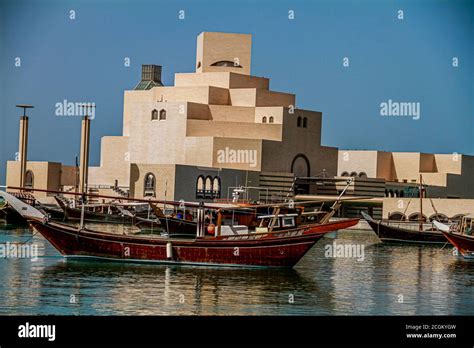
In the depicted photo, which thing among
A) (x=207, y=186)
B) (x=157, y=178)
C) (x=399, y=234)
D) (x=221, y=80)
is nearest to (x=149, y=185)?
(x=157, y=178)

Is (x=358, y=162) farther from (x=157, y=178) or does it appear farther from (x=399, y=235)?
(x=399, y=235)

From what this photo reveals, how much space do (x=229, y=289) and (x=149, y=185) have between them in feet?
85.9

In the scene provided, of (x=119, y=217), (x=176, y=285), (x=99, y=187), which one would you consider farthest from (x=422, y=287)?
(x=99, y=187)

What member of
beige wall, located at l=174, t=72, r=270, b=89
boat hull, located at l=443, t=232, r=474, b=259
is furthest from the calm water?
beige wall, located at l=174, t=72, r=270, b=89

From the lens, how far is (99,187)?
47.0m

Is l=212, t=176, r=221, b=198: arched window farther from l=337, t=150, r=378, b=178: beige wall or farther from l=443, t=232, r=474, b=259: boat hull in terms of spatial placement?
l=443, t=232, r=474, b=259: boat hull

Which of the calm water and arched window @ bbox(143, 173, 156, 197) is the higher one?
arched window @ bbox(143, 173, 156, 197)

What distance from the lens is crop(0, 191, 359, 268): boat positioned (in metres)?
20.8

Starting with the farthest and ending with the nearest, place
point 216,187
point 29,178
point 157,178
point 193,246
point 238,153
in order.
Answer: point 29,178 → point 238,153 → point 216,187 → point 157,178 → point 193,246

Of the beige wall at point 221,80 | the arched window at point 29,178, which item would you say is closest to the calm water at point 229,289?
the beige wall at point 221,80

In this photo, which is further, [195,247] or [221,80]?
[221,80]

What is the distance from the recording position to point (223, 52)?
48812 mm

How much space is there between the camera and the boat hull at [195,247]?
2084 cm

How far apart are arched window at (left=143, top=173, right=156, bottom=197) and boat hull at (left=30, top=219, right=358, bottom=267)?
70.9 feet
